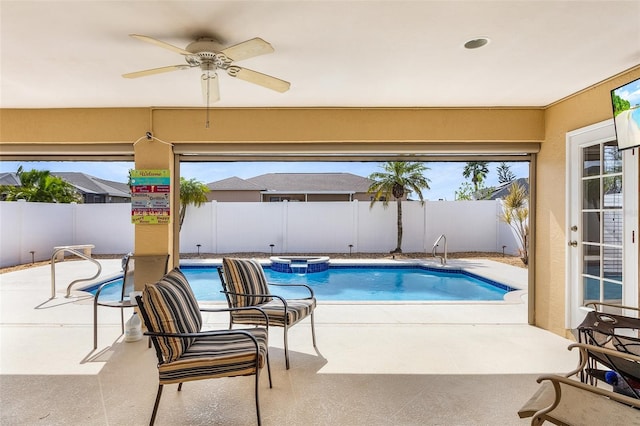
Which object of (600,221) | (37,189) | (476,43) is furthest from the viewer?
(37,189)

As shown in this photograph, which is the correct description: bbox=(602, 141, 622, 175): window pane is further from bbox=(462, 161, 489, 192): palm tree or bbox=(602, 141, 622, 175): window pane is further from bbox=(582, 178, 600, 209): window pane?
bbox=(462, 161, 489, 192): palm tree

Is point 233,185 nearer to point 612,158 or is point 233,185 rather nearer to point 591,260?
point 591,260

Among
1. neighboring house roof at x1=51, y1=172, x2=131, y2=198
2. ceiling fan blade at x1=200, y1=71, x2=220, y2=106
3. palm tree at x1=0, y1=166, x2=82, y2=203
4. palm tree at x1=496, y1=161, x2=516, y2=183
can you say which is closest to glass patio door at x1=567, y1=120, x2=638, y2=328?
ceiling fan blade at x1=200, y1=71, x2=220, y2=106

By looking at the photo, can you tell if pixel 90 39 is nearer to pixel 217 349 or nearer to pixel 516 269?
pixel 217 349

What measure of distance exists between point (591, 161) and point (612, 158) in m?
0.25

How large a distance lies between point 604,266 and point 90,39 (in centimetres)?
494

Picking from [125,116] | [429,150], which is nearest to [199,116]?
[125,116]

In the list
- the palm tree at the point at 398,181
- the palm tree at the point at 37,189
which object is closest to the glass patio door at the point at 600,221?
the palm tree at the point at 398,181

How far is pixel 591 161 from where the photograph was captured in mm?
3637

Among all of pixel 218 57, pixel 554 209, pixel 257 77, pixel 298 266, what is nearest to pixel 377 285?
pixel 298 266

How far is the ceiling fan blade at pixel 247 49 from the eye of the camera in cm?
221

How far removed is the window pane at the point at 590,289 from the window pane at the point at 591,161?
111 cm

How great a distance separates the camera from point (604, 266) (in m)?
3.51

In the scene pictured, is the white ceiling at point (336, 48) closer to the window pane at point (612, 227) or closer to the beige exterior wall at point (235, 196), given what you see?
the window pane at point (612, 227)
